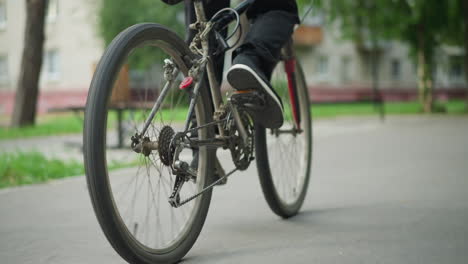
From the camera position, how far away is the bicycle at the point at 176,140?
2.66m

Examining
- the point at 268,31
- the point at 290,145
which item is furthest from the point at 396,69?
the point at 268,31

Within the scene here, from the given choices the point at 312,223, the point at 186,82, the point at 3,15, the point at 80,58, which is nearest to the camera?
the point at 186,82

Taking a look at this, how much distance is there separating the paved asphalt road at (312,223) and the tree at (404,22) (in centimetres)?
1472

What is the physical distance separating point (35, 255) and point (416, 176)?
13.4 ft

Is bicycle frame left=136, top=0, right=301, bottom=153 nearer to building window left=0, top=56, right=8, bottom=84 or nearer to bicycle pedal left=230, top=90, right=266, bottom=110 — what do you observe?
bicycle pedal left=230, top=90, right=266, bottom=110

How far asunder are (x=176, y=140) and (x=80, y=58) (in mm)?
36250

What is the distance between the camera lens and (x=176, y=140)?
3111 mm

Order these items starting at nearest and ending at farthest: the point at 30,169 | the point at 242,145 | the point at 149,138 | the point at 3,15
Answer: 1. the point at 149,138
2. the point at 242,145
3. the point at 30,169
4. the point at 3,15

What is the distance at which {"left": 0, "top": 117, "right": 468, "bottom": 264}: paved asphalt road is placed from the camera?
11.1ft

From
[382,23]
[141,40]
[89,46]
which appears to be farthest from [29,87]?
[89,46]

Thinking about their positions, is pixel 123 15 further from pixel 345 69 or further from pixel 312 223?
pixel 312 223

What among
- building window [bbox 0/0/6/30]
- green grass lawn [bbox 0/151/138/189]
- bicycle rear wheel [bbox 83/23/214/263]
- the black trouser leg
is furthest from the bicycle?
building window [bbox 0/0/6/30]

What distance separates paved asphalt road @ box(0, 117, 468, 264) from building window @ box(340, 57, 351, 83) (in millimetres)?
40705

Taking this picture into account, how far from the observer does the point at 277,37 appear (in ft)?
12.4
